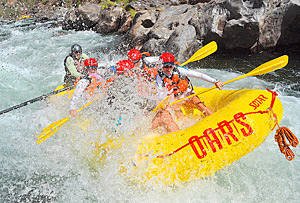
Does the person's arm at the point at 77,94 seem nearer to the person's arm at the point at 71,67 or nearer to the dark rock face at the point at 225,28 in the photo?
the person's arm at the point at 71,67

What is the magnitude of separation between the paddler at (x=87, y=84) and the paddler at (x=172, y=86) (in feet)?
3.46

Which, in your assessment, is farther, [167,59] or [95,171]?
[167,59]

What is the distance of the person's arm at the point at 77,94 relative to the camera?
3.70 m

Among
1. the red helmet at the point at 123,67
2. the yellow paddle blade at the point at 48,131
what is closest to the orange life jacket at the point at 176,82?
the red helmet at the point at 123,67

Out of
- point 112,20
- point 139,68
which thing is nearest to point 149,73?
point 139,68

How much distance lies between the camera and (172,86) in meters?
3.66

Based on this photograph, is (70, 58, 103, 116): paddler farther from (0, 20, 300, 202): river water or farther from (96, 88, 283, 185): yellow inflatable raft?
(96, 88, 283, 185): yellow inflatable raft

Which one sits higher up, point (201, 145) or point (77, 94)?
point (77, 94)

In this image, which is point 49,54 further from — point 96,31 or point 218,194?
point 218,194

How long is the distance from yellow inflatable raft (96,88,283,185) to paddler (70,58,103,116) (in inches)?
34.7

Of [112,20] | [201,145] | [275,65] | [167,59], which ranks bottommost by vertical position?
[112,20]

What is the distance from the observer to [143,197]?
295 cm

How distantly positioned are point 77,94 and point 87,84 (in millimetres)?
222

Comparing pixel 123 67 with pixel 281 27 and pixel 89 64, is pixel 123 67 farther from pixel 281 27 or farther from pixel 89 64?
pixel 281 27
